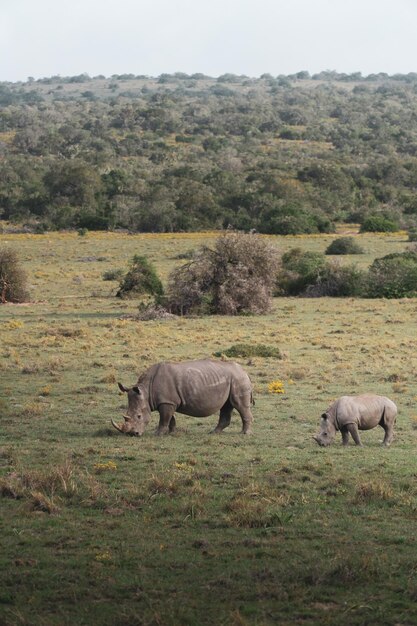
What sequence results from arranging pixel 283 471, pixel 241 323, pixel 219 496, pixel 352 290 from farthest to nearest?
pixel 352 290, pixel 241 323, pixel 283 471, pixel 219 496

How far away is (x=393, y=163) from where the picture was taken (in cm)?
11250

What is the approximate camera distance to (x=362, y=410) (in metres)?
17.4

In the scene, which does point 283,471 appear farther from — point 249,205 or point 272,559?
point 249,205

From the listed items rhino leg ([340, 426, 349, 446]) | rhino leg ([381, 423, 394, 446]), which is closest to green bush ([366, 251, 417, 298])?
rhino leg ([381, 423, 394, 446])

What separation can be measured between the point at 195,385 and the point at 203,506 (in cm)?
484

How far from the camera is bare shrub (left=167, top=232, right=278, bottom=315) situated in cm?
4019

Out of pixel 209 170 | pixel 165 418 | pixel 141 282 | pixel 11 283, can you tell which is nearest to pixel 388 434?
pixel 165 418

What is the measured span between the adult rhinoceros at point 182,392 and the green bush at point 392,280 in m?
29.3

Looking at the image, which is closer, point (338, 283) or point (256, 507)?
point (256, 507)

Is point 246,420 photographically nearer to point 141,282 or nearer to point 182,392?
point 182,392

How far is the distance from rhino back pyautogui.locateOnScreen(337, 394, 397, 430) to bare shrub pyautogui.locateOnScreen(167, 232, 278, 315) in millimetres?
22650

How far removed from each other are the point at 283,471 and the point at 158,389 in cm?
328

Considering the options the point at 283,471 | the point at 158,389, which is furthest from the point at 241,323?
the point at 283,471

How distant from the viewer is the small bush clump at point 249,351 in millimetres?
28969
